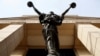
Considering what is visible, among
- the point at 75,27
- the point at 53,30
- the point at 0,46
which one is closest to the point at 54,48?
the point at 53,30

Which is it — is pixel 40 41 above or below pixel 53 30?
below

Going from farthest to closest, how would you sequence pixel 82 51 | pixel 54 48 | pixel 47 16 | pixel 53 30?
pixel 82 51
pixel 47 16
pixel 53 30
pixel 54 48

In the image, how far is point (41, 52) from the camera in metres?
13.6

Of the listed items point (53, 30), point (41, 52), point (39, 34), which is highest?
point (53, 30)

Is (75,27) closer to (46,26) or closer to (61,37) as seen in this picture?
(61,37)

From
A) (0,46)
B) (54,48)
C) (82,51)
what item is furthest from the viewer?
(82,51)

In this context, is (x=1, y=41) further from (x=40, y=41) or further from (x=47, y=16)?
(x=40, y=41)

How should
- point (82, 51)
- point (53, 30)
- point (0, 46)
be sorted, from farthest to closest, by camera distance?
point (82, 51)
point (53, 30)
point (0, 46)

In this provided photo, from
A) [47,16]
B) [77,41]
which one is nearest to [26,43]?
[77,41]

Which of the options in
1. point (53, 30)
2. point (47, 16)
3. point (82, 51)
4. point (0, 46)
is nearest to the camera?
point (0, 46)

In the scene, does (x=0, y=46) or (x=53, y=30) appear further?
(x=53, y=30)

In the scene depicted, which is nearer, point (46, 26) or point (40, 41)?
point (46, 26)

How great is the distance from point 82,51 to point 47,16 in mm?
5599

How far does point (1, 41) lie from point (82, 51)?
22.3ft
